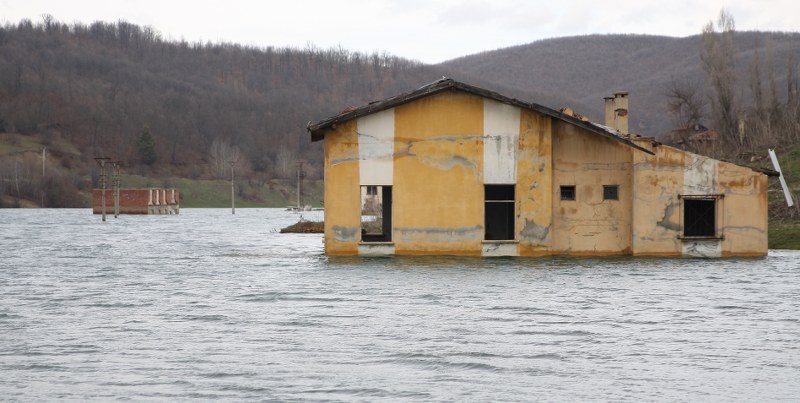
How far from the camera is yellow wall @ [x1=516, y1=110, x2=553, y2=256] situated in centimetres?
3450

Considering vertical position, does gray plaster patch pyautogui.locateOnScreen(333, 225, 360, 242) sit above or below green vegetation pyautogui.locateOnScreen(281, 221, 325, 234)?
above

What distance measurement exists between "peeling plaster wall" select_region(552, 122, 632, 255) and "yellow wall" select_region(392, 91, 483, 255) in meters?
2.90

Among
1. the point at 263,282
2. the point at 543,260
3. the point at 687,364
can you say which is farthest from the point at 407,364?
the point at 543,260

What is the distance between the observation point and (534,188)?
34500 millimetres

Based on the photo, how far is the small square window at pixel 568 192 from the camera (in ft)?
116

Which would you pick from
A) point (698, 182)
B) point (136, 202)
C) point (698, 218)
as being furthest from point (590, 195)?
point (136, 202)

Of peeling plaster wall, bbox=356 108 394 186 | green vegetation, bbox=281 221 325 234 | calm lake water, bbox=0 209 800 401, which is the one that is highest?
peeling plaster wall, bbox=356 108 394 186

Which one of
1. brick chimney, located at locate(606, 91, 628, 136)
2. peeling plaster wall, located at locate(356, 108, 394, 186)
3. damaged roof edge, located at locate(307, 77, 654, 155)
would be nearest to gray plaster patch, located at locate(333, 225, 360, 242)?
peeling plaster wall, located at locate(356, 108, 394, 186)

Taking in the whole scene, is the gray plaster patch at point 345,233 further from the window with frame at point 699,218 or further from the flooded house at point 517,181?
the window with frame at point 699,218

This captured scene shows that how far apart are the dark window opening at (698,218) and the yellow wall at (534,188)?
5.60 metres

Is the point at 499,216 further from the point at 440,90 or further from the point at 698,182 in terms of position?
the point at 698,182

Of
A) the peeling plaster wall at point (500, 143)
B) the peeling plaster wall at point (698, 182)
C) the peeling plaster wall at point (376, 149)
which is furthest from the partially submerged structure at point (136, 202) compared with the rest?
the peeling plaster wall at point (698, 182)

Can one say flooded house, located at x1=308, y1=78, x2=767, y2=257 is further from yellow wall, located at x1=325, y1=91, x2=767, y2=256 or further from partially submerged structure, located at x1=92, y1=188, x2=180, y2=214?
partially submerged structure, located at x1=92, y1=188, x2=180, y2=214

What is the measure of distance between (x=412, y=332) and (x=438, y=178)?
53.6ft
